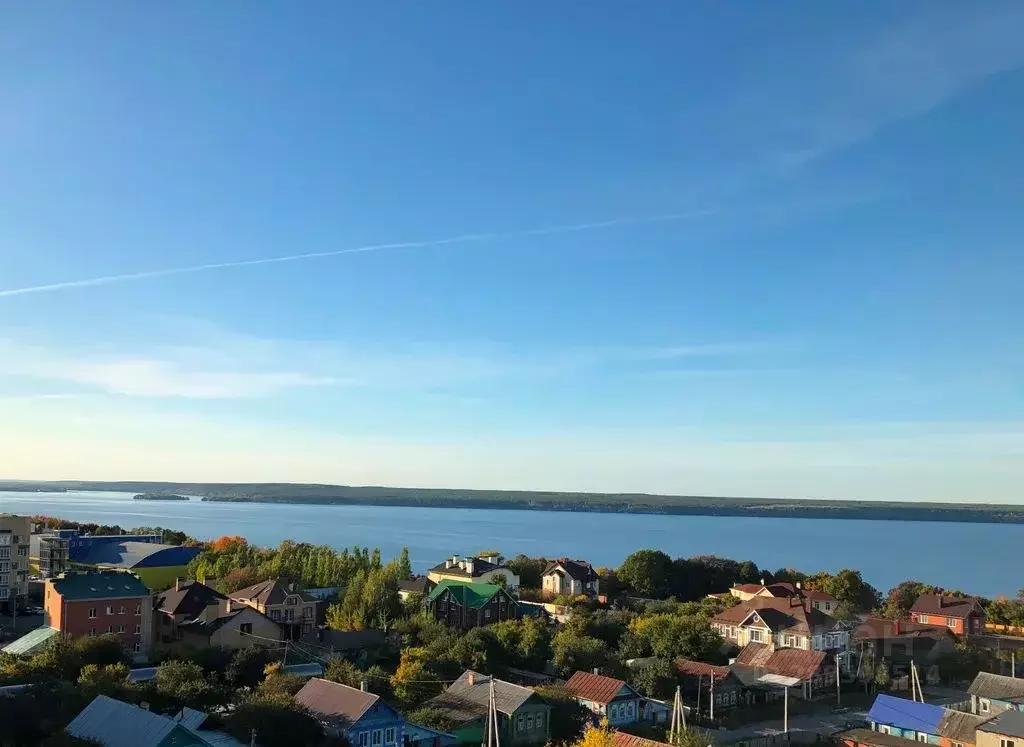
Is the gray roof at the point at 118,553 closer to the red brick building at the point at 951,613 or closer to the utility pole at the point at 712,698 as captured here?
the utility pole at the point at 712,698

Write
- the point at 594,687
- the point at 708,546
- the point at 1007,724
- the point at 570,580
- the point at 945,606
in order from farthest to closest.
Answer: the point at 708,546
the point at 570,580
the point at 945,606
the point at 594,687
the point at 1007,724

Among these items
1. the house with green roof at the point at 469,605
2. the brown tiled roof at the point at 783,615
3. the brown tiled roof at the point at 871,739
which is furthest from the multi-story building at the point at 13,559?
the brown tiled roof at the point at 871,739

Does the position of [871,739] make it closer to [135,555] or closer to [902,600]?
[902,600]

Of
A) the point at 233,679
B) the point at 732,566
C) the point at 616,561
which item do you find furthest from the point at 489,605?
the point at 616,561

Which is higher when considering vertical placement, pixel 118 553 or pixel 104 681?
pixel 104 681

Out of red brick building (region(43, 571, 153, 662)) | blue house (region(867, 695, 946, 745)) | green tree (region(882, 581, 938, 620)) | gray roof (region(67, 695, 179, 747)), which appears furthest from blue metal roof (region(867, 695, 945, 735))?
red brick building (region(43, 571, 153, 662))

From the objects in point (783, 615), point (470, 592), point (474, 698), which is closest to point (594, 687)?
point (474, 698)
